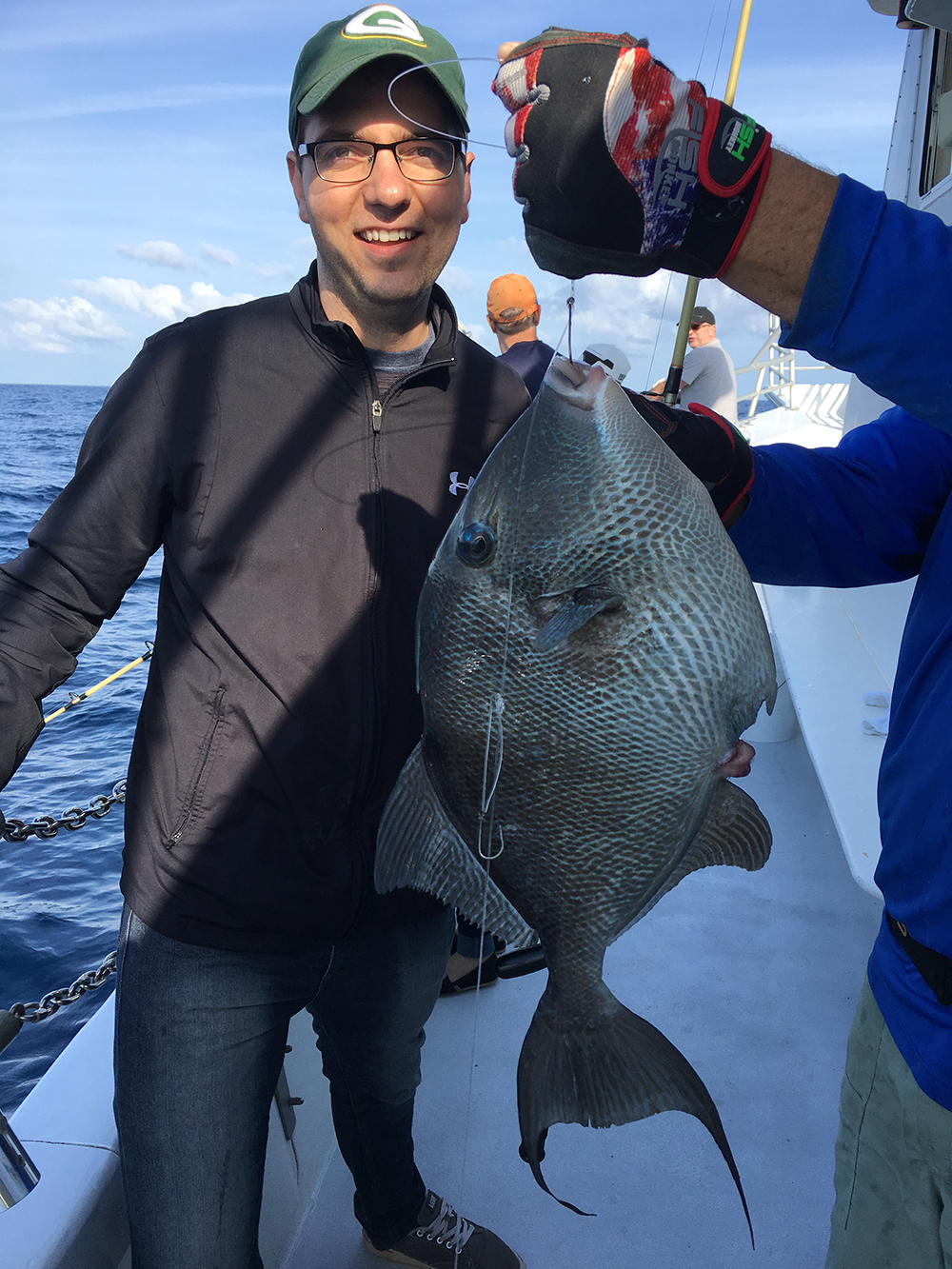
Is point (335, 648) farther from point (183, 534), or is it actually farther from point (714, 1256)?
point (714, 1256)

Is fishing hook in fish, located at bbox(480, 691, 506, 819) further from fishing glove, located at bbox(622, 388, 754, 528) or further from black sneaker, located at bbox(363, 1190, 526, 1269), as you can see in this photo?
black sneaker, located at bbox(363, 1190, 526, 1269)

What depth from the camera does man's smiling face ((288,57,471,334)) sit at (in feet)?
5.24

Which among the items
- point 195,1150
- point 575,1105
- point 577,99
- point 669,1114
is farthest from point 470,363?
point 669,1114

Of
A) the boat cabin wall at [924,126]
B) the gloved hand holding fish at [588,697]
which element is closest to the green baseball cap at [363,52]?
the gloved hand holding fish at [588,697]

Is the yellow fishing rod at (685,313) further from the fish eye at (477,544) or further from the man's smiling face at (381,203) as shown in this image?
the fish eye at (477,544)

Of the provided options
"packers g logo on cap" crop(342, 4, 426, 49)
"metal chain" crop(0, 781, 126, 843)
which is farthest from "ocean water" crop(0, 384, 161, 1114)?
"packers g logo on cap" crop(342, 4, 426, 49)

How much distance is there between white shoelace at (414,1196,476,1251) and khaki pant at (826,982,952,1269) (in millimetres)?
1005

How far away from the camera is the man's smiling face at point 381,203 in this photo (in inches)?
62.9

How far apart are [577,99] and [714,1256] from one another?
2.60m

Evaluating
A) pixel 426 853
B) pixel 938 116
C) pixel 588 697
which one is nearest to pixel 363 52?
pixel 588 697

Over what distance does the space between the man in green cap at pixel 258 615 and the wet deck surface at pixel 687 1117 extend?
0.84 m

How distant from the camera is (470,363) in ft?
6.06

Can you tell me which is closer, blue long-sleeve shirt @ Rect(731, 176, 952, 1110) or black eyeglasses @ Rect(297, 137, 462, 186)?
blue long-sleeve shirt @ Rect(731, 176, 952, 1110)

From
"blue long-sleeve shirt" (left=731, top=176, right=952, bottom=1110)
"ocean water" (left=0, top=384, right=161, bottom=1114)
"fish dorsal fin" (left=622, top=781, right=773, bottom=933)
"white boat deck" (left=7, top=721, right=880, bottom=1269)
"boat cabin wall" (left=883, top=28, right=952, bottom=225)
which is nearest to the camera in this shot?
"blue long-sleeve shirt" (left=731, top=176, right=952, bottom=1110)
